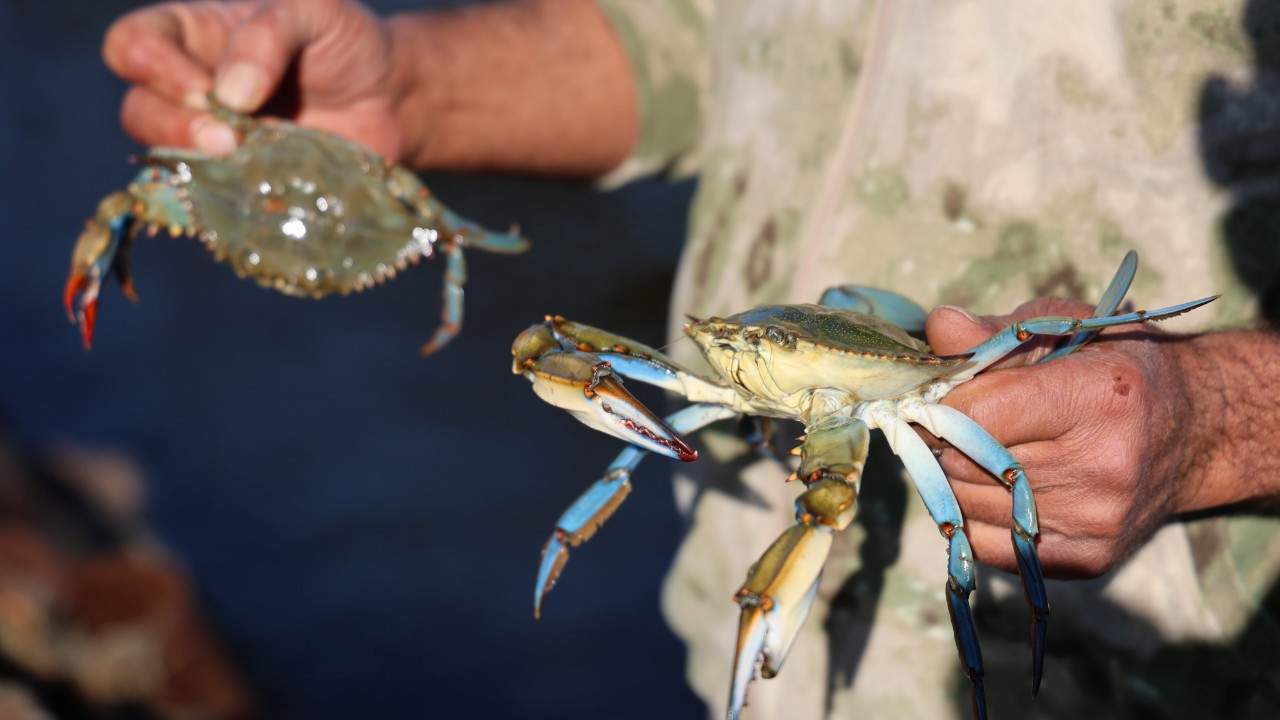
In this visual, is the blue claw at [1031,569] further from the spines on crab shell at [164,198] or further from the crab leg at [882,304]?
the spines on crab shell at [164,198]

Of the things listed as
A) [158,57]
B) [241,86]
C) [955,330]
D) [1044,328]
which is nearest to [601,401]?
[955,330]

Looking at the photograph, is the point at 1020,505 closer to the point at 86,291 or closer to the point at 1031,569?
the point at 1031,569

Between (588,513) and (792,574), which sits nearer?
(792,574)

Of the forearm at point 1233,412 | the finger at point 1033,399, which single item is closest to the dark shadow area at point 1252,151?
the forearm at point 1233,412

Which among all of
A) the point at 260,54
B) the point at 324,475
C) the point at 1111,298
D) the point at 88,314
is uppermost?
the point at 1111,298

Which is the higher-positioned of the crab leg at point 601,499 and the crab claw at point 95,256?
the crab leg at point 601,499

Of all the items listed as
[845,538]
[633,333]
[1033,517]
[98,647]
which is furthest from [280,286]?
[633,333]
